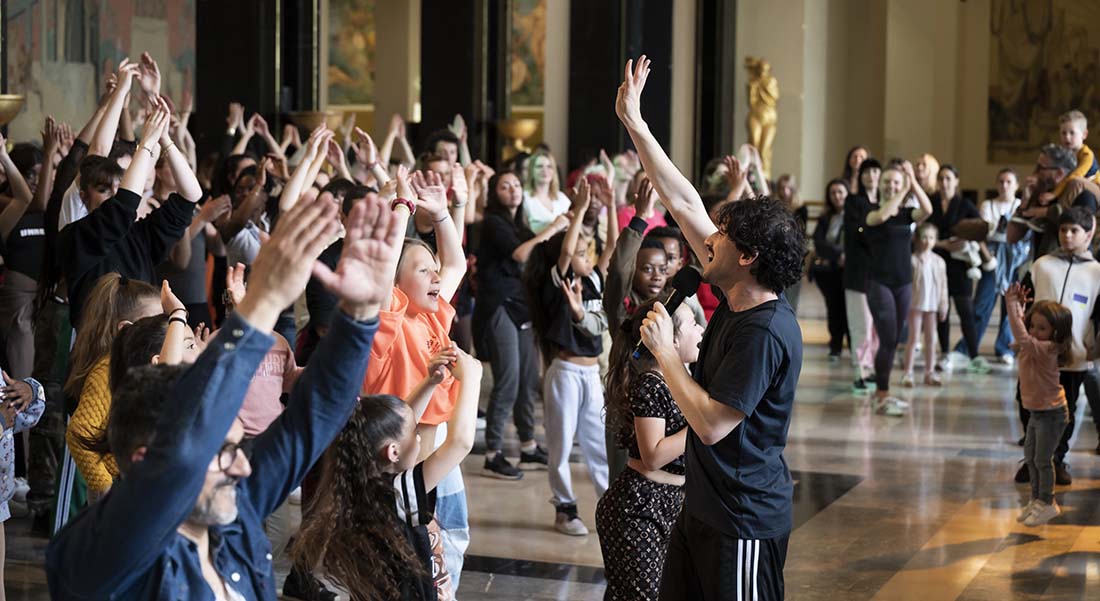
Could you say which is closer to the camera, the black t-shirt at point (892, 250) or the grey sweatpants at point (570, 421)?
the grey sweatpants at point (570, 421)

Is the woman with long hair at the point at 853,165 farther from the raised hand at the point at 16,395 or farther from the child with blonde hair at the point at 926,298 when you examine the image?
the raised hand at the point at 16,395

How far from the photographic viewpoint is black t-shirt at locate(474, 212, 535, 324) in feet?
26.8

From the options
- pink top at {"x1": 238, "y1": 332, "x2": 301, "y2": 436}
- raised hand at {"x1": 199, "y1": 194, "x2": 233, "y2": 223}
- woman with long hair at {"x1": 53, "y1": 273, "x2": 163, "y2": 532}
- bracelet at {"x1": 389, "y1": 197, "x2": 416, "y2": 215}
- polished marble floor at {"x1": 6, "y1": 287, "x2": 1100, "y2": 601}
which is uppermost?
bracelet at {"x1": 389, "y1": 197, "x2": 416, "y2": 215}

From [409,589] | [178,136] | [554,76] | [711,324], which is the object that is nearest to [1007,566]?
[711,324]

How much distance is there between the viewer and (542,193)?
32.5ft

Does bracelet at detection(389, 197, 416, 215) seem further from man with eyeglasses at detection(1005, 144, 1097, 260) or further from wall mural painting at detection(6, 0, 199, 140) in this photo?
wall mural painting at detection(6, 0, 199, 140)

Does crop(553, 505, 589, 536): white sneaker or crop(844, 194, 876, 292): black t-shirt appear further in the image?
crop(844, 194, 876, 292): black t-shirt

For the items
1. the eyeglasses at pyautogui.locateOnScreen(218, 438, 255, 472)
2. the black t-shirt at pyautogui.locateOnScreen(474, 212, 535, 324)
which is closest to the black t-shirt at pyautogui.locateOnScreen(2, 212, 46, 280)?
the black t-shirt at pyautogui.locateOnScreen(474, 212, 535, 324)

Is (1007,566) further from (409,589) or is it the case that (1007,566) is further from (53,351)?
(53,351)

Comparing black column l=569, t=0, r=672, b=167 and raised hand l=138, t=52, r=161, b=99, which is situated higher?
black column l=569, t=0, r=672, b=167

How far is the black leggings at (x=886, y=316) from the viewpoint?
420 inches

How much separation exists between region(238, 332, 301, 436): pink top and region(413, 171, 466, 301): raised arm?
1.98 feet

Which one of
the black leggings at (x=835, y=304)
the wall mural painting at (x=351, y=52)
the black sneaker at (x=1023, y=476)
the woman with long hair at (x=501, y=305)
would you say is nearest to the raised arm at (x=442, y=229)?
the woman with long hair at (x=501, y=305)

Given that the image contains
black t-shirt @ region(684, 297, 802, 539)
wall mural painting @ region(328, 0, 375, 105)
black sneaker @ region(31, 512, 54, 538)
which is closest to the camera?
black t-shirt @ region(684, 297, 802, 539)
